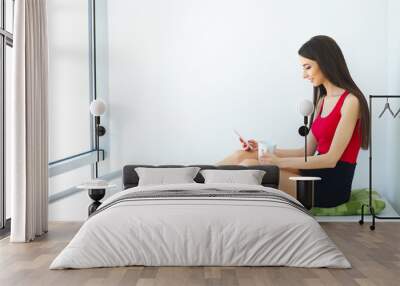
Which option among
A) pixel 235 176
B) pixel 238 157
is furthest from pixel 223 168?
pixel 235 176

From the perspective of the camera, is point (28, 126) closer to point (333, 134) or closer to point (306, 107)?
point (306, 107)

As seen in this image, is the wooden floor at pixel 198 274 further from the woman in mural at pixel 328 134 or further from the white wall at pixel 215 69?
the white wall at pixel 215 69

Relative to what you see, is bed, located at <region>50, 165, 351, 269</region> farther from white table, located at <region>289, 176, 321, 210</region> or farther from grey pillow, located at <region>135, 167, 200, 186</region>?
white table, located at <region>289, 176, 321, 210</region>

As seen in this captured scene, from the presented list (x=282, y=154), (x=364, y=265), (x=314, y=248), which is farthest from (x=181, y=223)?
(x=282, y=154)

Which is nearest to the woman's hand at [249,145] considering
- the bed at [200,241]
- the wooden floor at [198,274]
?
the wooden floor at [198,274]

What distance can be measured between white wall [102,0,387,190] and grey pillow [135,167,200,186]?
0.52m

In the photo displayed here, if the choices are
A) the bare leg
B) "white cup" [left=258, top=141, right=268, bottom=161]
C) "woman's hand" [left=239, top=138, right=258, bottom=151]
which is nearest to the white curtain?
the bare leg

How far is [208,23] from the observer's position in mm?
8078

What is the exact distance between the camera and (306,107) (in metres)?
7.72

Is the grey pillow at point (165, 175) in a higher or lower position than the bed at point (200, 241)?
higher

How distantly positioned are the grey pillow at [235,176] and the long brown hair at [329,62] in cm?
116

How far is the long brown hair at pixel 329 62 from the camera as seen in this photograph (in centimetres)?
791

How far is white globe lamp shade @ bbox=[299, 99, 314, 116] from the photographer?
7.72 meters

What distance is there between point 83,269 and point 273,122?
3816 millimetres
